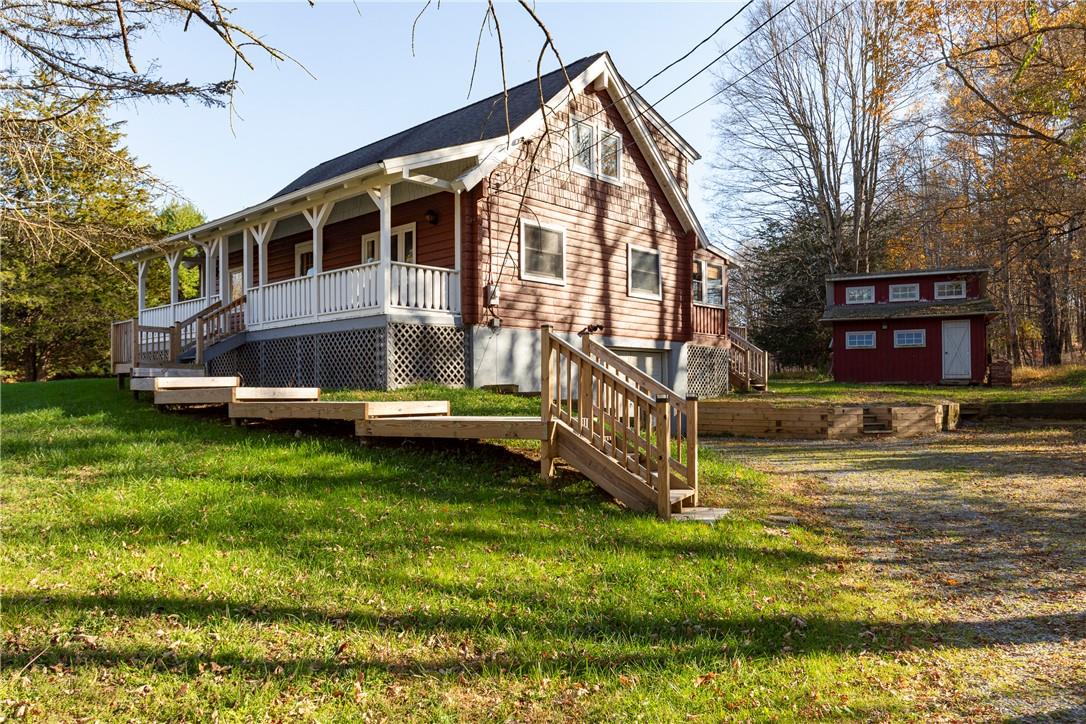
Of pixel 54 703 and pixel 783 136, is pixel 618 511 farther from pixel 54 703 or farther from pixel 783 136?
pixel 783 136

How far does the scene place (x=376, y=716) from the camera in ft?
9.84

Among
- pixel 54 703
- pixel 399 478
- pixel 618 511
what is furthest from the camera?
pixel 399 478

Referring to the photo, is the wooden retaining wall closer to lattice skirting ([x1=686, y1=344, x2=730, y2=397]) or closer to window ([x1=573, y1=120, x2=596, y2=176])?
lattice skirting ([x1=686, y1=344, x2=730, y2=397])

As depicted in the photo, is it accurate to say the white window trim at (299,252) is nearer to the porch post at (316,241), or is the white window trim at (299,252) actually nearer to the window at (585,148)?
the porch post at (316,241)

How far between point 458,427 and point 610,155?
39.6ft

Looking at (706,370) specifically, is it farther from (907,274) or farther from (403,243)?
(907,274)

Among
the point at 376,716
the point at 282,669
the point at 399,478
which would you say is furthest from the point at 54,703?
the point at 399,478

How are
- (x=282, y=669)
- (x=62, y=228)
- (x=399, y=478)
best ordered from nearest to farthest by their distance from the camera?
(x=282, y=669) < (x=399, y=478) < (x=62, y=228)

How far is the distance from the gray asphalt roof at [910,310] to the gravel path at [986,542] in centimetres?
1522

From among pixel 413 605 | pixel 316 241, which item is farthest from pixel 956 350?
pixel 413 605

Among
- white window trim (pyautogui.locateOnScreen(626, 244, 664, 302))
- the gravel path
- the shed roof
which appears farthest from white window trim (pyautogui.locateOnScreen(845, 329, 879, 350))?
the gravel path

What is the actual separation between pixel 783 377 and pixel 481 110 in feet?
71.0

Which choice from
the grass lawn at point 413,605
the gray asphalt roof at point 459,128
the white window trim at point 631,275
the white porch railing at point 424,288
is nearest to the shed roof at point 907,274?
the white window trim at point 631,275

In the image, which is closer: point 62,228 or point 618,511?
point 618,511
